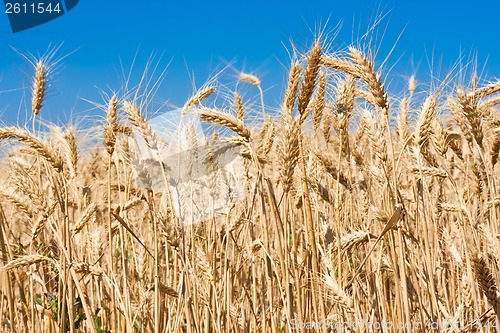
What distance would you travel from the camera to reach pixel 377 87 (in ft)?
7.20

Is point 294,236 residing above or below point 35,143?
below

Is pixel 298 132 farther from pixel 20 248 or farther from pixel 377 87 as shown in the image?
pixel 20 248

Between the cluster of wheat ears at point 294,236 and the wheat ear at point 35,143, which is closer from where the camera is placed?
the cluster of wheat ears at point 294,236

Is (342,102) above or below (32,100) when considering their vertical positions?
below

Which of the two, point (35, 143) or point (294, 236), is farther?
point (294, 236)

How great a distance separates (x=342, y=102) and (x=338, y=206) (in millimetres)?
484

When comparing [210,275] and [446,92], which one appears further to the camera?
[446,92]

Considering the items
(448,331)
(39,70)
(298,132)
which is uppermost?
(39,70)

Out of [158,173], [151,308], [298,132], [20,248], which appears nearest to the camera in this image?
[298,132]

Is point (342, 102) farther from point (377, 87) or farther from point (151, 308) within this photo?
point (151, 308)

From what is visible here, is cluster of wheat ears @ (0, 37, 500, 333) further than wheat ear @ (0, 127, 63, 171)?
No

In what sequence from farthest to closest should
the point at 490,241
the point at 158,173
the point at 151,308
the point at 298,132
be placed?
the point at 151,308
the point at 158,173
the point at 490,241
the point at 298,132

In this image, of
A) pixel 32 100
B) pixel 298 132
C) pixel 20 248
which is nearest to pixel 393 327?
pixel 298 132

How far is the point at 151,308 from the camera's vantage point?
10.3 feet
